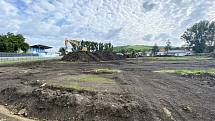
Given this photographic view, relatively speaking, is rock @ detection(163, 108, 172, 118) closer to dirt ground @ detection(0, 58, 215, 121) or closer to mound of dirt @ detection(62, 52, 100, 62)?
dirt ground @ detection(0, 58, 215, 121)

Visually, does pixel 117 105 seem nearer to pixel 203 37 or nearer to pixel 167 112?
pixel 167 112

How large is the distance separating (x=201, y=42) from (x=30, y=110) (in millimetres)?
136437

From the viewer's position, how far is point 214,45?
13538cm

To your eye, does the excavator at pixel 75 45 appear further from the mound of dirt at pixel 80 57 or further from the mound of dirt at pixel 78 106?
the mound of dirt at pixel 78 106

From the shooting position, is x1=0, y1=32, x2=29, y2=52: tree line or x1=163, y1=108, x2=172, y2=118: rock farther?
x1=0, y1=32, x2=29, y2=52: tree line

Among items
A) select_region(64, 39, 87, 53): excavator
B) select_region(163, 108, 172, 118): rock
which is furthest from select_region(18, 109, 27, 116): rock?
select_region(64, 39, 87, 53): excavator

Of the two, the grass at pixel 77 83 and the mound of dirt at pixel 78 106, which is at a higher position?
the grass at pixel 77 83

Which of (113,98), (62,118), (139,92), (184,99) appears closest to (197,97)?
(184,99)

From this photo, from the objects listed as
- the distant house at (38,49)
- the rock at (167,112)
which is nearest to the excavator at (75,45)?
the distant house at (38,49)

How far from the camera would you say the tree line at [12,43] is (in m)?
82.9

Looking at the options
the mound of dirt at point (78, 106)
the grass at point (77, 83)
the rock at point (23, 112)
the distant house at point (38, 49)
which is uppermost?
the distant house at point (38, 49)

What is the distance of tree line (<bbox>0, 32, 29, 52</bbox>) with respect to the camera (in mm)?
82938

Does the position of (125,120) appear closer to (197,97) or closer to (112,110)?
(112,110)

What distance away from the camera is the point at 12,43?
8731 cm
